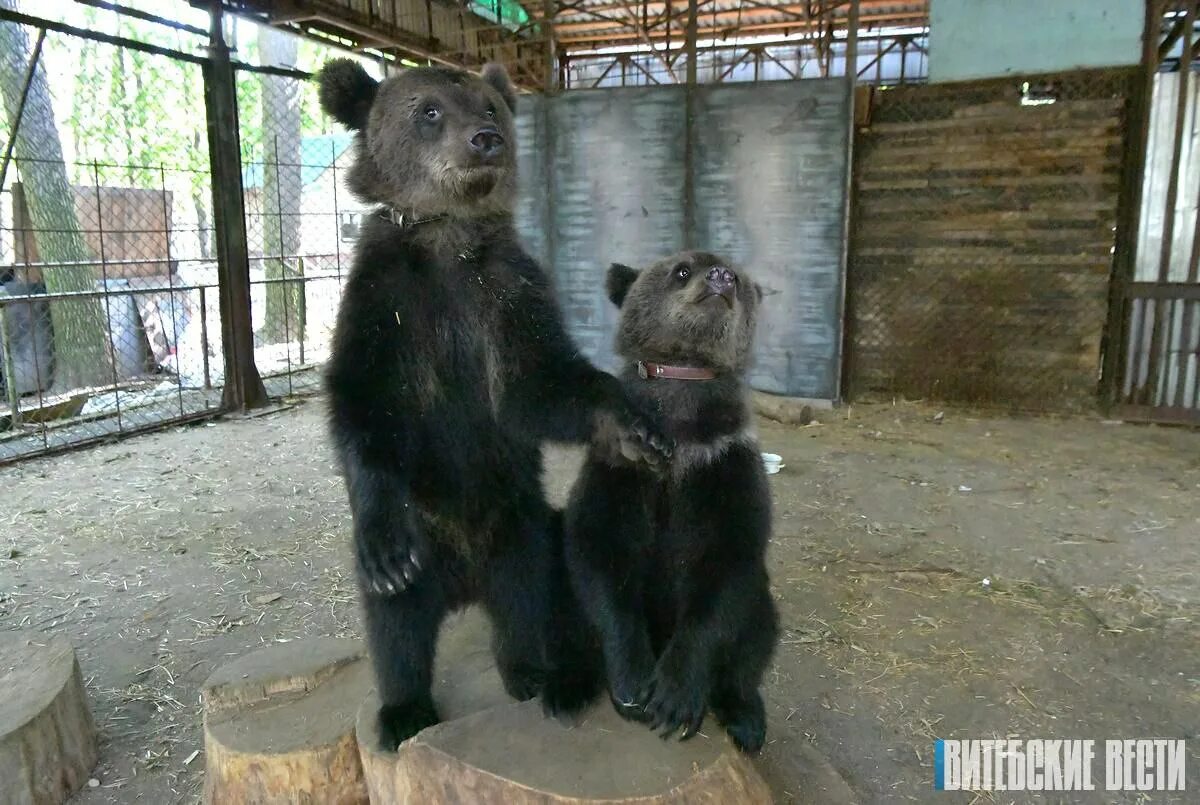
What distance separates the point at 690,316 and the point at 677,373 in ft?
0.86

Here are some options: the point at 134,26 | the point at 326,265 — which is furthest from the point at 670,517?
the point at 134,26

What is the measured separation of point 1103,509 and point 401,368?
5362mm

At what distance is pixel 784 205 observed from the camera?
867cm

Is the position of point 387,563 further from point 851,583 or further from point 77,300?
point 77,300

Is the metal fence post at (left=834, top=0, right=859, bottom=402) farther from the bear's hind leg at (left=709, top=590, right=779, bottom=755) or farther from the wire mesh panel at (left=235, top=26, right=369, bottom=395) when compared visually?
the bear's hind leg at (left=709, top=590, right=779, bottom=755)

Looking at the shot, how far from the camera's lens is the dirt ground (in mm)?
3350

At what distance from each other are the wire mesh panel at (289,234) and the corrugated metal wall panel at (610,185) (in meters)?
2.64

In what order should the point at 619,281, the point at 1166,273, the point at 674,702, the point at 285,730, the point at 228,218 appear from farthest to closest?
the point at 228,218 → the point at 1166,273 → the point at 619,281 → the point at 285,730 → the point at 674,702

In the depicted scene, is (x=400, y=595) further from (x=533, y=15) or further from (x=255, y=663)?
(x=533, y=15)

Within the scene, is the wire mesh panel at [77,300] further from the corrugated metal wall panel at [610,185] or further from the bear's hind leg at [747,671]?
the bear's hind leg at [747,671]

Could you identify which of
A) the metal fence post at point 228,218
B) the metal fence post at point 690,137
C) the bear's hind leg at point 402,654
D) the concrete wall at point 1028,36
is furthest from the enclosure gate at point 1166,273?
the metal fence post at point 228,218

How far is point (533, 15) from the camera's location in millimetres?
13102

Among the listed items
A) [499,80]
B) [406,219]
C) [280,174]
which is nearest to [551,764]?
[406,219]

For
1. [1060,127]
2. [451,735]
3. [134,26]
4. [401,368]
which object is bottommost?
[451,735]
